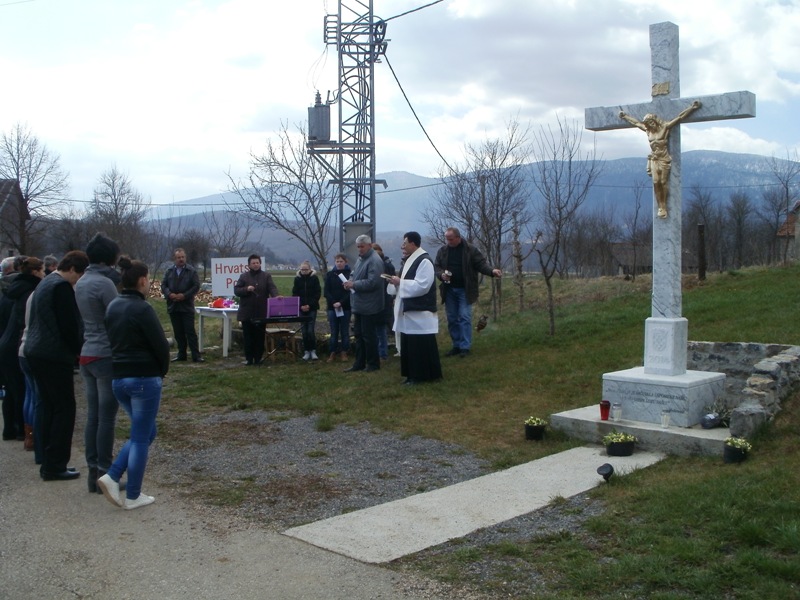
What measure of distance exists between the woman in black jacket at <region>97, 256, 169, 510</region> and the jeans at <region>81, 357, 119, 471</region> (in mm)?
386

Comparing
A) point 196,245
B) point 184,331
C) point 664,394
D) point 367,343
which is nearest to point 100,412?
point 664,394

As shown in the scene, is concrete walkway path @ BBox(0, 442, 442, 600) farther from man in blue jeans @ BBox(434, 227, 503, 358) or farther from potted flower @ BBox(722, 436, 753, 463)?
man in blue jeans @ BBox(434, 227, 503, 358)

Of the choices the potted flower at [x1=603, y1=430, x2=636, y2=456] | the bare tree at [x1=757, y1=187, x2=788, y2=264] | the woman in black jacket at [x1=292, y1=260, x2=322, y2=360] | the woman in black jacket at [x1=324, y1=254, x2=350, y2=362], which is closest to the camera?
the potted flower at [x1=603, y1=430, x2=636, y2=456]

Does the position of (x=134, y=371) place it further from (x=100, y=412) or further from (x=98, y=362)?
(x=100, y=412)

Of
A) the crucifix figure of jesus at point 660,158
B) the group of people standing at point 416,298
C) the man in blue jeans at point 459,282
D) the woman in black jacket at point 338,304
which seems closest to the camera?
the crucifix figure of jesus at point 660,158

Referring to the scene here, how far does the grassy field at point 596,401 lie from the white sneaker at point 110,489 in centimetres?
248

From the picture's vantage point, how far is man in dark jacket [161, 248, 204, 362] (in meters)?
14.0

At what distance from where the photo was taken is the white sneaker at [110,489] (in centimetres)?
584

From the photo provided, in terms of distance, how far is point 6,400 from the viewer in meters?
8.48

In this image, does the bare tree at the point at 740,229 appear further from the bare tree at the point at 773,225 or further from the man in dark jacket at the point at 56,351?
the man in dark jacket at the point at 56,351

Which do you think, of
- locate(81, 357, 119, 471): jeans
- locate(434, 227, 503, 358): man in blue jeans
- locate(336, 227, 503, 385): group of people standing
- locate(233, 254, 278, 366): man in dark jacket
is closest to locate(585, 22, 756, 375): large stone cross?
locate(336, 227, 503, 385): group of people standing

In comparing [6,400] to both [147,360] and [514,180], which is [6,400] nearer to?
[147,360]

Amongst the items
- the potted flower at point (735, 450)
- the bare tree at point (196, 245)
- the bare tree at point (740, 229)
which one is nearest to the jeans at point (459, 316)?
the potted flower at point (735, 450)

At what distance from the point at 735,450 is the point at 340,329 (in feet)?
27.3
